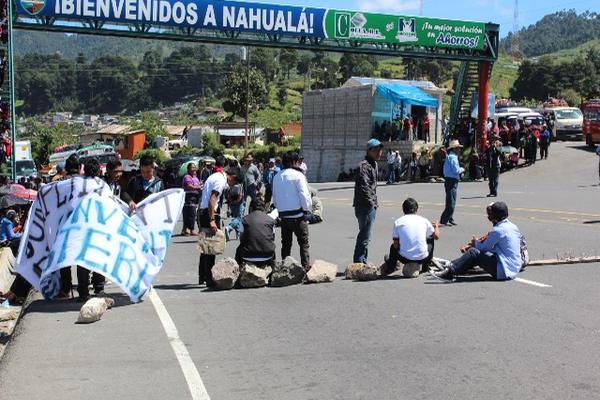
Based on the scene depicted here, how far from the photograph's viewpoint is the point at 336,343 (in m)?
7.52

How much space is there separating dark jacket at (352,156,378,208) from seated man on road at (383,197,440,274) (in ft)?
1.85

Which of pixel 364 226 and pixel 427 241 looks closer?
pixel 427 241

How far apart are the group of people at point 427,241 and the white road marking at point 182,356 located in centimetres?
335

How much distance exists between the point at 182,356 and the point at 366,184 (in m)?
5.02

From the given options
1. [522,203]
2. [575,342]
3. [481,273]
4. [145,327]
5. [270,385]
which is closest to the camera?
[270,385]

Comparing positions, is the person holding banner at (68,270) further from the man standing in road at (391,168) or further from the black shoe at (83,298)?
the man standing in road at (391,168)

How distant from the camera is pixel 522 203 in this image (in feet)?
74.4

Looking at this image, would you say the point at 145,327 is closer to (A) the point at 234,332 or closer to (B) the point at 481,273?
(A) the point at 234,332

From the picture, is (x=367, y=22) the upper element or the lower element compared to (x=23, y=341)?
upper

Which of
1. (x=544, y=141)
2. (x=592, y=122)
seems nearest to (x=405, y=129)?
(x=544, y=141)

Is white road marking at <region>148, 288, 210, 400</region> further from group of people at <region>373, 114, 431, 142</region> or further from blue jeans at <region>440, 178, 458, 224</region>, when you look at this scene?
group of people at <region>373, 114, 431, 142</region>

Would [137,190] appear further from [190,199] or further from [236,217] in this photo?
[190,199]

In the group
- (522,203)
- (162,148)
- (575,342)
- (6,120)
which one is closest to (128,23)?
(6,120)

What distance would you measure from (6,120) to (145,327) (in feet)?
69.1
